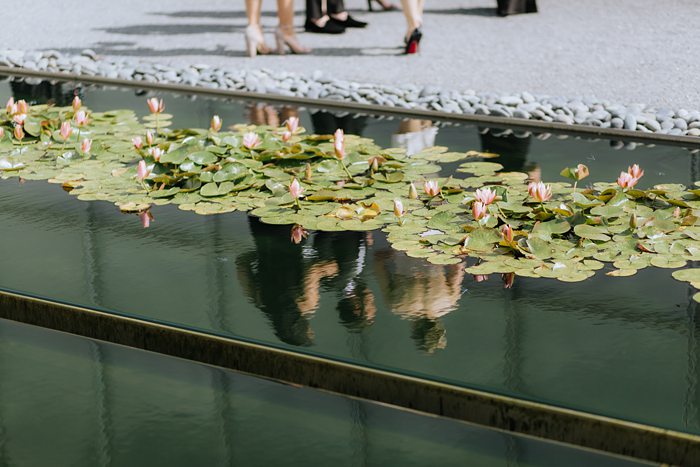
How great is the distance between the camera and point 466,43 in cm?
795

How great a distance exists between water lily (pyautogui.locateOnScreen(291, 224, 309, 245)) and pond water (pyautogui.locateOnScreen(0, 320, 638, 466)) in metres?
0.86

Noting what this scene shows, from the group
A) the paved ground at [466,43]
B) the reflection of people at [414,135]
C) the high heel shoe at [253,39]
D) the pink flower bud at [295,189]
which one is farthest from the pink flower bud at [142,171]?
the high heel shoe at [253,39]

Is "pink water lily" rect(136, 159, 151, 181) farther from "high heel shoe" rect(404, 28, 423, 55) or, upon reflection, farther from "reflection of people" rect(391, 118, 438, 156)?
"high heel shoe" rect(404, 28, 423, 55)

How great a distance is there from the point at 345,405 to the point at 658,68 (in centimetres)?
454

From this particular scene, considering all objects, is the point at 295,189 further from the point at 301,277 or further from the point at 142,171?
the point at 142,171

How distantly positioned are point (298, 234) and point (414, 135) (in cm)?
166

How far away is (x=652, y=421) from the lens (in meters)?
2.54

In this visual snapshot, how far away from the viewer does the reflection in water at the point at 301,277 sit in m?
3.18

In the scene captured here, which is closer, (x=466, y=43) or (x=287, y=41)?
(x=287, y=41)

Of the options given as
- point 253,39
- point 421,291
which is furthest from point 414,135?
point 253,39

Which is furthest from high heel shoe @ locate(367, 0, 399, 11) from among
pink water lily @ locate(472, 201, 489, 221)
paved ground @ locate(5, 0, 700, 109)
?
pink water lily @ locate(472, 201, 489, 221)

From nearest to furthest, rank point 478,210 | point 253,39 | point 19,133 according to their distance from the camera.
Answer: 1. point 478,210
2. point 19,133
3. point 253,39

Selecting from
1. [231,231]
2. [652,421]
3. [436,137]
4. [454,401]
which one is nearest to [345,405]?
[454,401]

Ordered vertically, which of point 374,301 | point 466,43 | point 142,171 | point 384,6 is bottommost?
point 374,301
